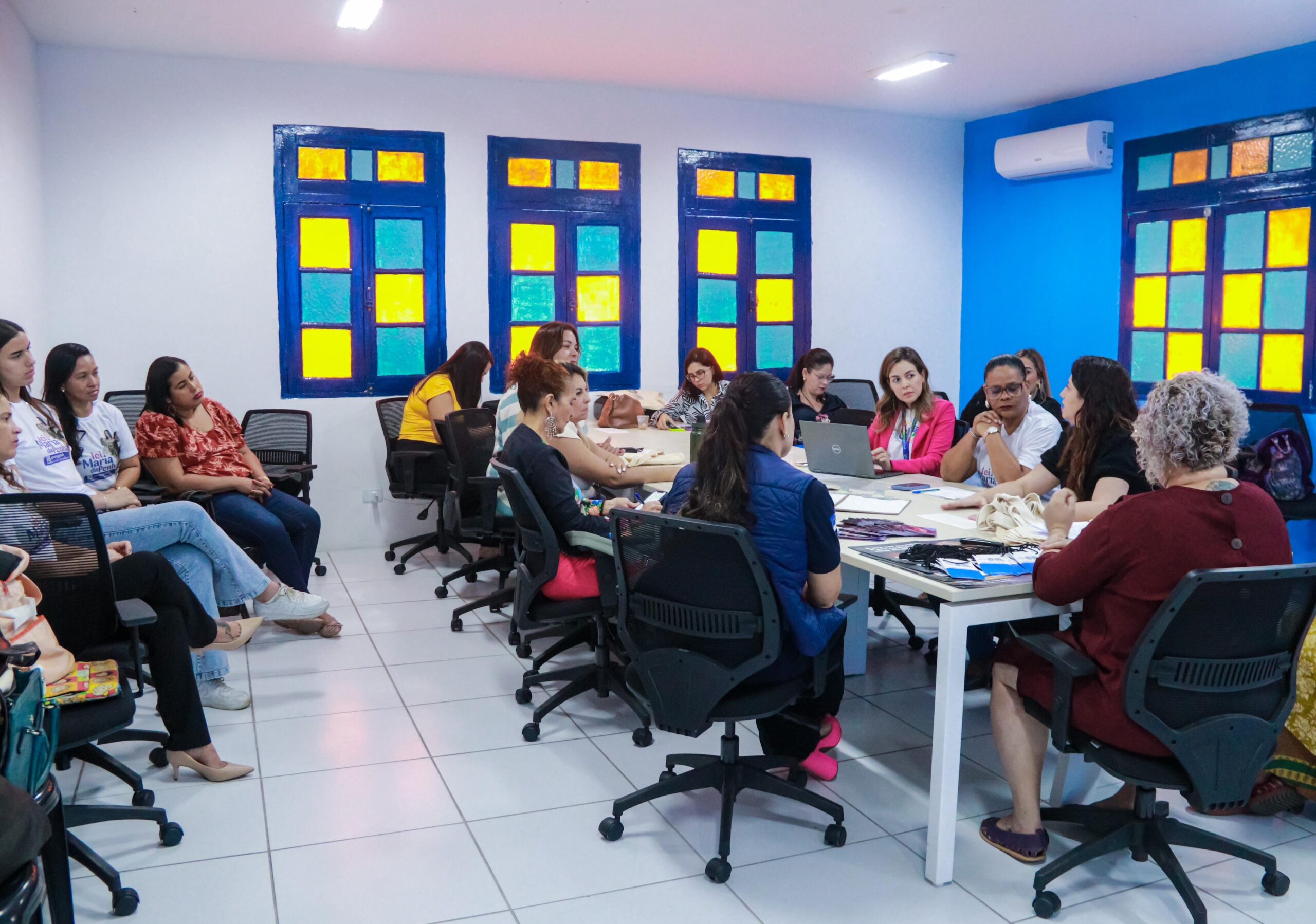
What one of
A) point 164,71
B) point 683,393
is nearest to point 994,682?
point 683,393

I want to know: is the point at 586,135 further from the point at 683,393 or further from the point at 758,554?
the point at 758,554

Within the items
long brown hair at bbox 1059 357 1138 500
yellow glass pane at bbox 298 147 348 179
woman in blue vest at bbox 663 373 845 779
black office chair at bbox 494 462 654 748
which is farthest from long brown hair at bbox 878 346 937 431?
yellow glass pane at bbox 298 147 348 179

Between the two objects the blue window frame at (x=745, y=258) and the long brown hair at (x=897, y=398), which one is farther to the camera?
the blue window frame at (x=745, y=258)

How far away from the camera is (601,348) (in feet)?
22.5

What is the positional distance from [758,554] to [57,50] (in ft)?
17.0

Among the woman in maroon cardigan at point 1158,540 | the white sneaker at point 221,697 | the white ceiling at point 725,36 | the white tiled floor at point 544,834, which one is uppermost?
the white ceiling at point 725,36

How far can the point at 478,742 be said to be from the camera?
3.46 meters

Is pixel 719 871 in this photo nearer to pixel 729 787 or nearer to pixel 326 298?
pixel 729 787

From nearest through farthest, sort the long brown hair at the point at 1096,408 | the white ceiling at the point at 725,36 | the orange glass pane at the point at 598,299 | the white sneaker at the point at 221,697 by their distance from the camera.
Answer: the long brown hair at the point at 1096,408 < the white sneaker at the point at 221,697 < the white ceiling at the point at 725,36 < the orange glass pane at the point at 598,299

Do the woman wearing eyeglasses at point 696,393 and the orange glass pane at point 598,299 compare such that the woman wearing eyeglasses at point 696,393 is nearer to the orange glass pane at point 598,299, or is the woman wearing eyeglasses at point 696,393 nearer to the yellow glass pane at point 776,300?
the orange glass pane at point 598,299

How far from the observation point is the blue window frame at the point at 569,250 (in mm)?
6566

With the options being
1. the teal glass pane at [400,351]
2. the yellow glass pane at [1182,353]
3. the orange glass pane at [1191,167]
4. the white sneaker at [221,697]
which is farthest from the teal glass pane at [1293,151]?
the white sneaker at [221,697]

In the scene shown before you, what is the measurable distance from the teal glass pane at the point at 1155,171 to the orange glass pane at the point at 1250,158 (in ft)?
1.29

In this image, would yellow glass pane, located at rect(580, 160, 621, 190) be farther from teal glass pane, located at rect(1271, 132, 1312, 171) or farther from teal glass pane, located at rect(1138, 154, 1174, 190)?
teal glass pane, located at rect(1271, 132, 1312, 171)
